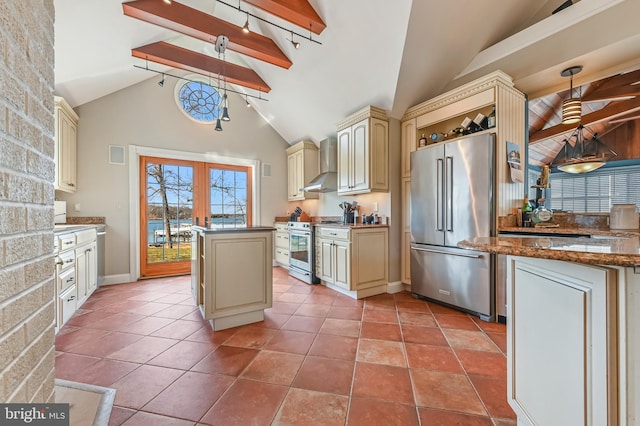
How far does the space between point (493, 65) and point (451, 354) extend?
2875 millimetres

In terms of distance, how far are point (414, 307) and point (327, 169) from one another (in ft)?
8.74

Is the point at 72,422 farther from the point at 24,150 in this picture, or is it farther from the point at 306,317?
the point at 306,317

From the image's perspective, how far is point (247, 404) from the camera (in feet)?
4.79

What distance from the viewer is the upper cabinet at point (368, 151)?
11.4ft

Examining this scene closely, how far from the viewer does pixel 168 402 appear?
58.2 inches

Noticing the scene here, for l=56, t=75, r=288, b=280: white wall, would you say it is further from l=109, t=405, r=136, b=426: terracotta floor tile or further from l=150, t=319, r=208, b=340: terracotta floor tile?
l=109, t=405, r=136, b=426: terracotta floor tile

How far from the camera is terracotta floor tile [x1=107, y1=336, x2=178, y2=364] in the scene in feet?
6.30

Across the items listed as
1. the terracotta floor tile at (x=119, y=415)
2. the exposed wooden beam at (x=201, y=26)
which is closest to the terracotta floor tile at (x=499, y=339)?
the terracotta floor tile at (x=119, y=415)

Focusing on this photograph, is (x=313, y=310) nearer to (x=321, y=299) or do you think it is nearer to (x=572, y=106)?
(x=321, y=299)

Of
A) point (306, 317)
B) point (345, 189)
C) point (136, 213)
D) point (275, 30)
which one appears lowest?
point (306, 317)

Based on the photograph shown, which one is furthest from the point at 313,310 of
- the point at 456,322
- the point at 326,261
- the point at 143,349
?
the point at 143,349

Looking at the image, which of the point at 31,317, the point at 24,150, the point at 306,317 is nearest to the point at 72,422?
the point at 31,317

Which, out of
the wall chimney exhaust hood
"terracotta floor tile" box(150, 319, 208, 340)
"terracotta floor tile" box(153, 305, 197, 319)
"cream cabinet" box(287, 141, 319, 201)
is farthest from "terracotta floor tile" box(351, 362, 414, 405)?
"cream cabinet" box(287, 141, 319, 201)

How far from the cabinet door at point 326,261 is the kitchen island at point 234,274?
3.87ft
